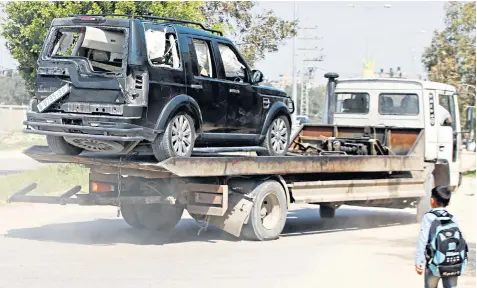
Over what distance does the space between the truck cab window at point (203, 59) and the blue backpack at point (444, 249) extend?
5.30m

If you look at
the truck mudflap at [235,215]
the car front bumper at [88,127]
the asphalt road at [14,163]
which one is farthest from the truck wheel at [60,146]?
the asphalt road at [14,163]

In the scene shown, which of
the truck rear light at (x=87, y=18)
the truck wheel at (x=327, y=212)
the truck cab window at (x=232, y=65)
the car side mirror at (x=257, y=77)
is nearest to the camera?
the truck rear light at (x=87, y=18)

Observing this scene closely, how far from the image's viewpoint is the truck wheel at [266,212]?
1246 cm

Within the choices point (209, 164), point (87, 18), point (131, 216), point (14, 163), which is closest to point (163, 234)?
point (131, 216)

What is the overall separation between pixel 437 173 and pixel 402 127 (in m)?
1.13

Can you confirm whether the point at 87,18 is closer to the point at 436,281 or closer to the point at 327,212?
the point at 436,281

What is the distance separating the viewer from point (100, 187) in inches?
485

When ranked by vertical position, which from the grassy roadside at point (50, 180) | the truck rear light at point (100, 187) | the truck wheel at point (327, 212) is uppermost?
the truck rear light at point (100, 187)

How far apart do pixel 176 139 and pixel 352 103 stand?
6.63 metres

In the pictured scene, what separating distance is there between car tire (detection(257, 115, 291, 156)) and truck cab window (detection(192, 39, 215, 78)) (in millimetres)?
1532

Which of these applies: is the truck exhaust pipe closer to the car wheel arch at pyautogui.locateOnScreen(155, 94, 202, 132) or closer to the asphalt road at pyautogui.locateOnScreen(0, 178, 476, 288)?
the asphalt road at pyautogui.locateOnScreen(0, 178, 476, 288)

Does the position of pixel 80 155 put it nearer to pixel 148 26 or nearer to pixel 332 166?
pixel 148 26

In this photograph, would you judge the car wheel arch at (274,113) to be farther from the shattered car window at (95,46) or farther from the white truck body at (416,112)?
the white truck body at (416,112)

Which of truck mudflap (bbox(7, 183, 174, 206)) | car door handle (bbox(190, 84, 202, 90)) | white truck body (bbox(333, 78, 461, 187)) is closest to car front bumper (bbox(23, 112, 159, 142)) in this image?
truck mudflap (bbox(7, 183, 174, 206))
